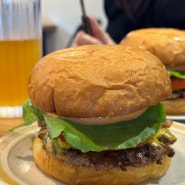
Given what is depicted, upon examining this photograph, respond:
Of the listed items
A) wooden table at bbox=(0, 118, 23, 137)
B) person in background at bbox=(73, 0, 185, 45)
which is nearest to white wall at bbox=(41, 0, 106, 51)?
person in background at bbox=(73, 0, 185, 45)

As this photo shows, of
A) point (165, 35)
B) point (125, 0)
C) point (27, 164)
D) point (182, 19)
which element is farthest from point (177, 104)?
point (125, 0)

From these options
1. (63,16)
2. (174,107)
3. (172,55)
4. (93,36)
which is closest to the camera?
(174,107)

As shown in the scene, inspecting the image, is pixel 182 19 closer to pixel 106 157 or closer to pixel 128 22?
pixel 128 22

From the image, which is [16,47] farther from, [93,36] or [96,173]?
[93,36]

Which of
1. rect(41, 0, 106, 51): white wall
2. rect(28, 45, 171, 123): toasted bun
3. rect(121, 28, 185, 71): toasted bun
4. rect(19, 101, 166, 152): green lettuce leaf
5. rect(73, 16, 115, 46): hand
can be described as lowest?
rect(41, 0, 106, 51): white wall

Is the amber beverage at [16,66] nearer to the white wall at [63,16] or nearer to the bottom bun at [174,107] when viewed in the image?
the bottom bun at [174,107]

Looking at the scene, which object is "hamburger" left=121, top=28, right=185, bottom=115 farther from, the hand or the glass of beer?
the hand

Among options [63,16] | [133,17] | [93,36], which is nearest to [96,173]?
[93,36]
